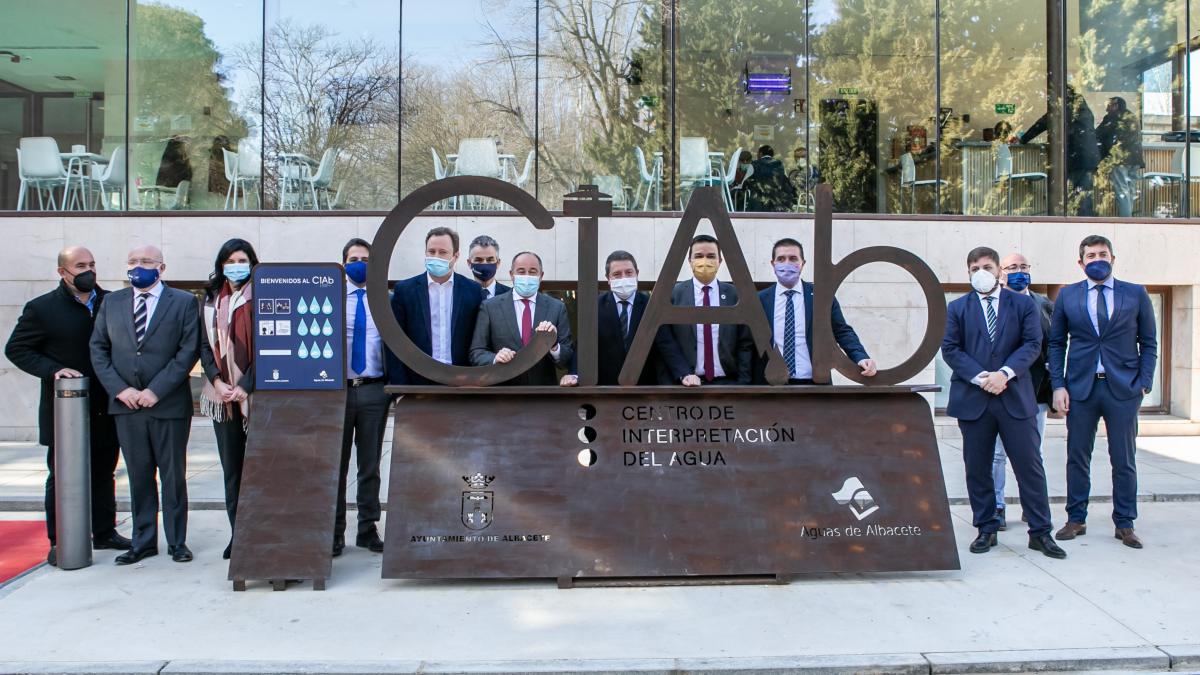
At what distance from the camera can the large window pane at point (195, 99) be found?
12.4 meters

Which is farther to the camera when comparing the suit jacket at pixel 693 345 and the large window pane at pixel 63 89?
the large window pane at pixel 63 89

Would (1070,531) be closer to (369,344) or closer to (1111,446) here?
(1111,446)

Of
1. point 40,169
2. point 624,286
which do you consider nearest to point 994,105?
point 624,286

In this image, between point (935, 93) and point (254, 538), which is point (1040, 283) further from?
point (254, 538)

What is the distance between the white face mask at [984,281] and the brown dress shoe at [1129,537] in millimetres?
2097

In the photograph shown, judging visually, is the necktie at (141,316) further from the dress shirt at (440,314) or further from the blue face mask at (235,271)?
the dress shirt at (440,314)

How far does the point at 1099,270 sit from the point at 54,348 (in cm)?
753

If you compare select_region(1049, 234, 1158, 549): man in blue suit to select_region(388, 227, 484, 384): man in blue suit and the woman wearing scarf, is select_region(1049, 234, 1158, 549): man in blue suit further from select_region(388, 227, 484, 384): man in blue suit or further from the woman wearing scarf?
the woman wearing scarf

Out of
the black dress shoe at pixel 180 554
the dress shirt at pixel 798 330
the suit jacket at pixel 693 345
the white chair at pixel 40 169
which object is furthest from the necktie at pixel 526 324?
the white chair at pixel 40 169

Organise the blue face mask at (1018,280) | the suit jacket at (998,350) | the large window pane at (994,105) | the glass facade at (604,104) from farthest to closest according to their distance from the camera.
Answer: the large window pane at (994,105) → the glass facade at (604,104) → the blue face mask at (1018,280) → the suit jacket at (998,350)

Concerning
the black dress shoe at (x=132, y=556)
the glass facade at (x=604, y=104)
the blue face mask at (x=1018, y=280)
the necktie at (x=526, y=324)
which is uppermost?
the glass facade at (x=604, y=104)

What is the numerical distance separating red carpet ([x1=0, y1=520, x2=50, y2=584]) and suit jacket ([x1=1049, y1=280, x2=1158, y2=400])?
762 centimetres

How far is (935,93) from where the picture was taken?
13070 mm

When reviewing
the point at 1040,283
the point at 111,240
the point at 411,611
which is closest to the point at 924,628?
the point at 411,611
